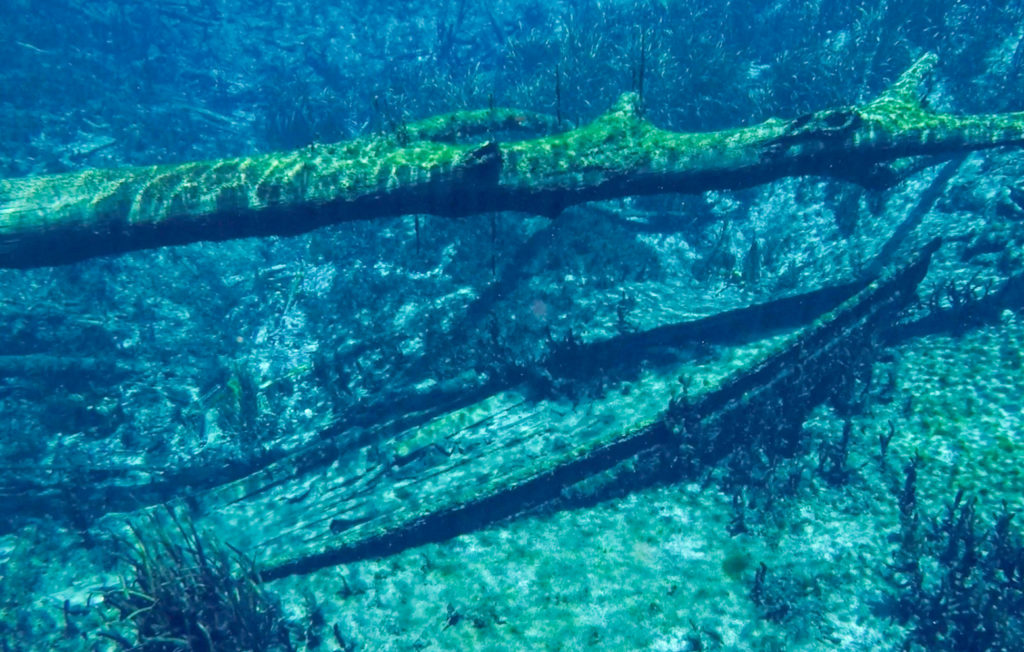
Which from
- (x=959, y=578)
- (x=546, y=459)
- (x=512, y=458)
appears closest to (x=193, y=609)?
(x=512, y=458)

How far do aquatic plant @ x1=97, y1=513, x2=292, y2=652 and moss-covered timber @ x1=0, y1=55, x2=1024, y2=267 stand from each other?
3.88 m

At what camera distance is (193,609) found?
237 inches

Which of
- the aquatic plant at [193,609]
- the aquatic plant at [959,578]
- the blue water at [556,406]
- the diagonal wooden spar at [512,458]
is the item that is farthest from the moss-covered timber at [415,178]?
the aquatic plant at [959,578]

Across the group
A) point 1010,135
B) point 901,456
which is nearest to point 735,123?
point 1010,135

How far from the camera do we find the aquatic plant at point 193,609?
Result: 19.6 ft

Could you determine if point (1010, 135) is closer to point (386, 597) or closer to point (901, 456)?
point (901, 456)

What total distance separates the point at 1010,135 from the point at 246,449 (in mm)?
12528

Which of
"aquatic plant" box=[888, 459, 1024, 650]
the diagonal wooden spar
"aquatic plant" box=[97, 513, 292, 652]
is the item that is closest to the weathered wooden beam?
the diagonal wooden spar

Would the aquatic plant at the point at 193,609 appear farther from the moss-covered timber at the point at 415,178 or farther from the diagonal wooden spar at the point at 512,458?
the moss-covered timber at the point at 415,178

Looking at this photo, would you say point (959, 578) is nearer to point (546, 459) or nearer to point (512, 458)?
point (546, 459)

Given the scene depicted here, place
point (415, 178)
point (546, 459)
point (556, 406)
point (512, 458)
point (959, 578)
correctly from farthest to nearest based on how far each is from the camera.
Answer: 1. point (556, 406)
2. point (512, 458)
3. point (546, 459)
4. point (415, 178)
5. point (959, 578)

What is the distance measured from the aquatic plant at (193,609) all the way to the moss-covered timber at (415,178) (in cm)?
388

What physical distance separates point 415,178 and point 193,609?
541cm

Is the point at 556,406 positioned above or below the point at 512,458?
above
